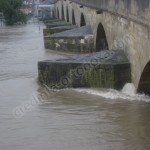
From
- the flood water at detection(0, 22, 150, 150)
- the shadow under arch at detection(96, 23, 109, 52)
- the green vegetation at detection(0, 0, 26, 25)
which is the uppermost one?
the green vegetation at detection(0, 0, 26, 25)

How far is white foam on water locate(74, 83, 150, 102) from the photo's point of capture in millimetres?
9992

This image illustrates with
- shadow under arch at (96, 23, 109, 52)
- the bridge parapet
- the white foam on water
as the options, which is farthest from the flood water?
shadow under arch at (96, 23, 109, 52)

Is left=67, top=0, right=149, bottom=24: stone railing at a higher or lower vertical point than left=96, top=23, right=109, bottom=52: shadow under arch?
higher

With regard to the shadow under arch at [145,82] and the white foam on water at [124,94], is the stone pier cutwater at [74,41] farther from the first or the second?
the shadow under arch at [145,82]

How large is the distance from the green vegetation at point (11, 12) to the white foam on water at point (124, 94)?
127 feet

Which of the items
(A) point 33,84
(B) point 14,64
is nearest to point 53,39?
(B) point 14,64

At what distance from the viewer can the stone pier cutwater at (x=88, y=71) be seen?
10.5m

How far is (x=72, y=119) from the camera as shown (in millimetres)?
8883

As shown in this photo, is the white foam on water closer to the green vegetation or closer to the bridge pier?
the bridge pier

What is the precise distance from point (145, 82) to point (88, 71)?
2001 millimetres

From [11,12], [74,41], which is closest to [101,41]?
[74,41]

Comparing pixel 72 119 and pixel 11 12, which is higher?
pixel 11 12

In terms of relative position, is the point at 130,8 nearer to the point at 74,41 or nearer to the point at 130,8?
the point at 130,8

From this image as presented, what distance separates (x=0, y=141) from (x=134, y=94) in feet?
12.5
